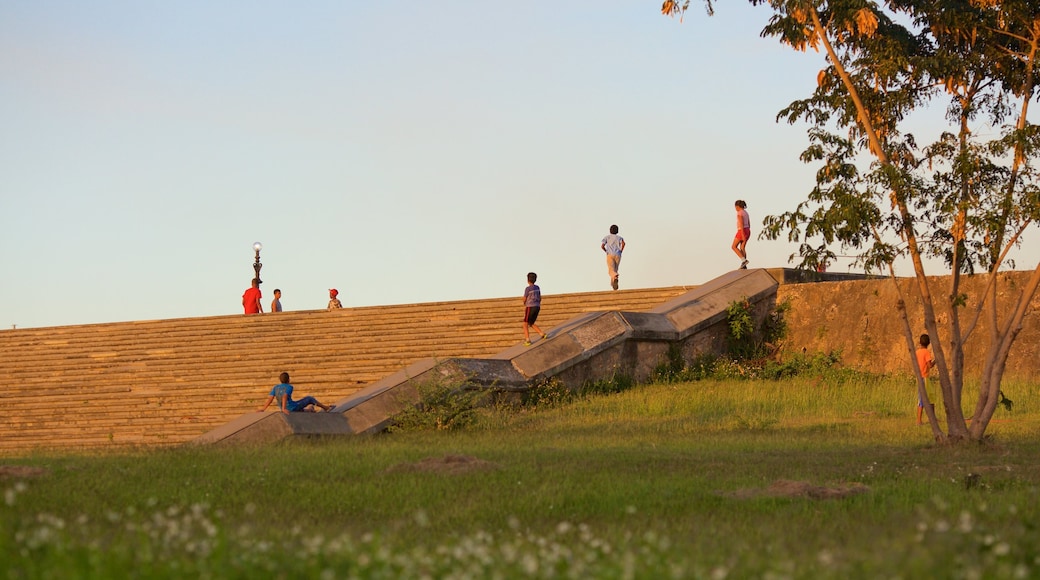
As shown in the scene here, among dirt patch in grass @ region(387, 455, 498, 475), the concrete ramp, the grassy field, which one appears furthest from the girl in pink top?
dirt patch in grass @ region(387, 455, 498, 475)

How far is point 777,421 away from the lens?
1684cm

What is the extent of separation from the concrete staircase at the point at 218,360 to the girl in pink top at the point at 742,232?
1359mm

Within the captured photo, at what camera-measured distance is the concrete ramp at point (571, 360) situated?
51.0 feet

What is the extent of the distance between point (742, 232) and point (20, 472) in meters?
15.3

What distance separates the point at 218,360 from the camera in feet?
77.6

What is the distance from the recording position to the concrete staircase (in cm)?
2030

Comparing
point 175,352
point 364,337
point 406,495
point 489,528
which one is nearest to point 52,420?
point 175,352

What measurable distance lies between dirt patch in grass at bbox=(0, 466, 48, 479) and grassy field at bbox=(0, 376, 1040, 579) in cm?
4

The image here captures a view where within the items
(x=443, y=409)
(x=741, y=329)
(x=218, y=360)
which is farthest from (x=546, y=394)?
(x=218, y=360)

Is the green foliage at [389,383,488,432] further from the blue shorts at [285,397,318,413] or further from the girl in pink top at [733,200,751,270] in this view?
the girl in pink top at [733,200,751,270]

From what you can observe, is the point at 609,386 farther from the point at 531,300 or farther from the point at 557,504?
the point at 557,504

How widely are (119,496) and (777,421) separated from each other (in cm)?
968

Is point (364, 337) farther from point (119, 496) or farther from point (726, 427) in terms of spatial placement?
point (119, 496)

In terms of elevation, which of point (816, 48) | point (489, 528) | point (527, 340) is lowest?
point (489, 528)
